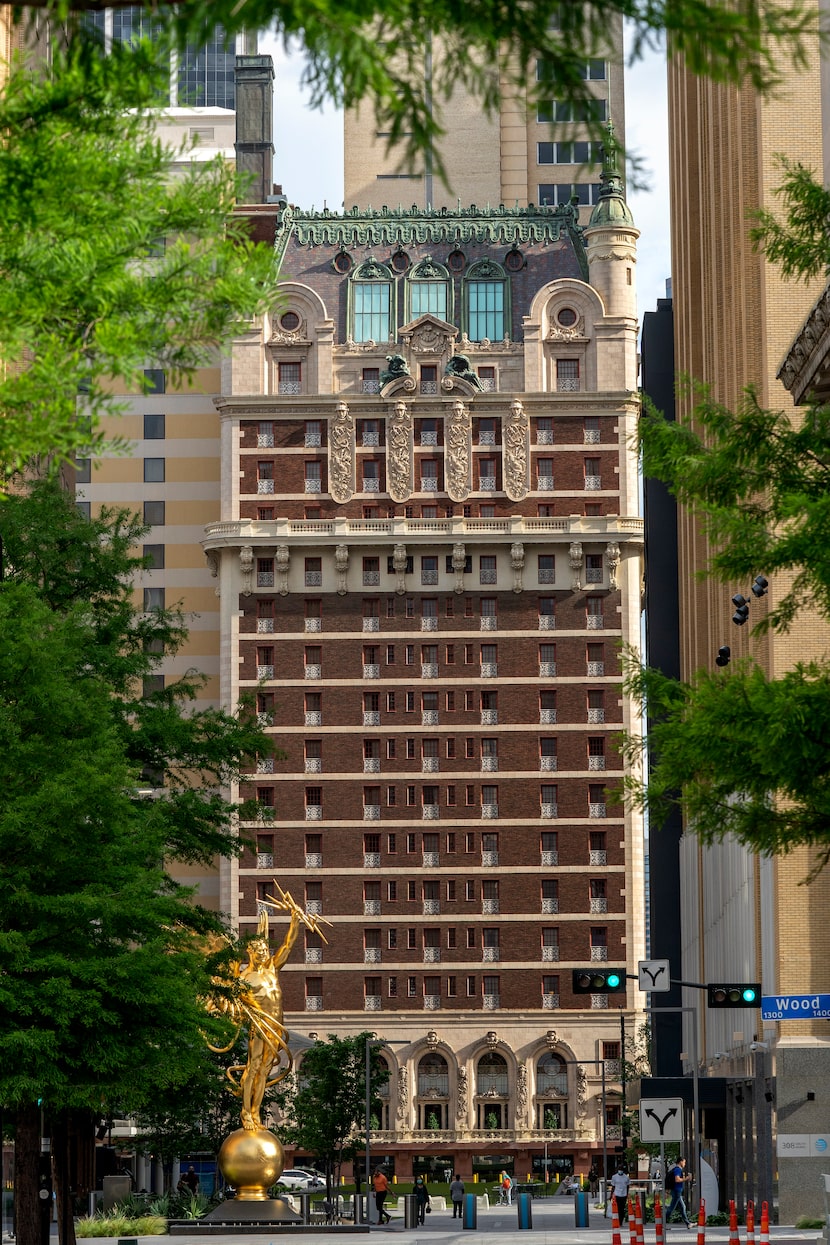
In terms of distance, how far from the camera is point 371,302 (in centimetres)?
12012

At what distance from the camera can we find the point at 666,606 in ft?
333

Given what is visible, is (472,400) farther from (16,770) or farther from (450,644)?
(16,770)

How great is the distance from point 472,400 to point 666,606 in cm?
1952

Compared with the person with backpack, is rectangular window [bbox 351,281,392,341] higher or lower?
higher

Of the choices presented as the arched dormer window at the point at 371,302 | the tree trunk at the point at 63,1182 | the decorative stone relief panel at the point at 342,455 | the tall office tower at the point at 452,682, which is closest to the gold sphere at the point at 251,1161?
the tree trunk at the point at 63,1182

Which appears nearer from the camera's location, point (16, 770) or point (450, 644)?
point (16, 770)

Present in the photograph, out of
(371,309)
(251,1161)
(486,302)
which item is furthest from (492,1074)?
(251,1161)

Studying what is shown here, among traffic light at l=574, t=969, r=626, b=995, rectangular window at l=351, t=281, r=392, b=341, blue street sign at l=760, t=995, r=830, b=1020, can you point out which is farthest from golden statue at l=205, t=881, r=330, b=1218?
rectangular window at l=351, t=281, r=392, b=341

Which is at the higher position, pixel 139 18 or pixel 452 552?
pixel 452 552

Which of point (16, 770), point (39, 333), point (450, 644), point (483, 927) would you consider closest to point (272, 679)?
point (450, 644)

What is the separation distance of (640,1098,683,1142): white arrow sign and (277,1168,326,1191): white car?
199ft

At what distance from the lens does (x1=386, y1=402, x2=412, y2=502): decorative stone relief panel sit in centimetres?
11269

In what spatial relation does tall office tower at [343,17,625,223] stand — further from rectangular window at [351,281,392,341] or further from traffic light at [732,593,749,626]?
traffic light at [732,593,749,626]

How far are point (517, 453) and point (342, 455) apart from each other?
995 cm
